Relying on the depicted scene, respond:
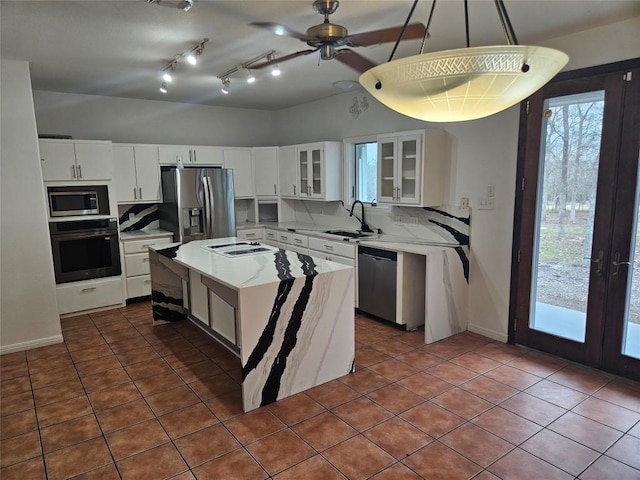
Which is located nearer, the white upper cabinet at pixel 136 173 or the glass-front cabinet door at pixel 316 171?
the white upper cabinet at pixel 136 173

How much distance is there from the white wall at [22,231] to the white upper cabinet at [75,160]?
2.67 feet

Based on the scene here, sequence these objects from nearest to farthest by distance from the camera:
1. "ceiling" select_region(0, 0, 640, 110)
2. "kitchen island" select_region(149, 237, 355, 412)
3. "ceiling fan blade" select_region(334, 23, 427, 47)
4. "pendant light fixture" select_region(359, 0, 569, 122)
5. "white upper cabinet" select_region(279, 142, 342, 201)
A: "pendant light fixture" select_region(359, 0, 569, 122) → "ceiling fan blade" select_region(334, 23, 427, 47) → "ceiling" select_region(0, 0, 640, 110) → "kitchen island" select_region(149, 237, 355, 412) → "white upper cabinet" select_region(279, 142, 342, 201)

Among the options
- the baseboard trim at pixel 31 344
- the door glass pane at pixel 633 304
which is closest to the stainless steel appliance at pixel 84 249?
the baseboard trim at pixel 31 344

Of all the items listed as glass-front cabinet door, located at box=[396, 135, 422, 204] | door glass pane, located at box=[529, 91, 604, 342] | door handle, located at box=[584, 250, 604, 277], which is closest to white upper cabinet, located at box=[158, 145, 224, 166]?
glass-front cabinet door, located at box=[396, 135, 422, 204]

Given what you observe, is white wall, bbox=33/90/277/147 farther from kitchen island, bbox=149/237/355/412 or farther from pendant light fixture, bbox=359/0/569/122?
pendant light fixture, bbox=359/0/569/122

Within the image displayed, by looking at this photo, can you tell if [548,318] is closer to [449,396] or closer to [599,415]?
[599,415]

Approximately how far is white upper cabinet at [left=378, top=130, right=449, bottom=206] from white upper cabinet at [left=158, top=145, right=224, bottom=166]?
2.45 meters

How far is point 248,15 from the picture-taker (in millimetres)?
2660

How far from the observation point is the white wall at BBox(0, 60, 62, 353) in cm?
351

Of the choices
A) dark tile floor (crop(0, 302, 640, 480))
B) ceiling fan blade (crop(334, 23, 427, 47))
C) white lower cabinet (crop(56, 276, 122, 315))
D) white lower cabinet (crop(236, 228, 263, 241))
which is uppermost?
ceiling fan blade (crop(334, 23, 427, 47))

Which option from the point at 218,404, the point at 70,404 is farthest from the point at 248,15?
the point at 70,404

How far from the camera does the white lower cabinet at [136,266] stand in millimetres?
4938

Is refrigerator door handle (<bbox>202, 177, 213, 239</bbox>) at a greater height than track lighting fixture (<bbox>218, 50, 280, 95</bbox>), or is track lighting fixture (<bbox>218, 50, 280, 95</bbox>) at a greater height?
track lighting fixture (<bbox>218, 50, 280, 95</bbox>)

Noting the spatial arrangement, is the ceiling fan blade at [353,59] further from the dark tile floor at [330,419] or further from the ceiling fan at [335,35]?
the dark tile floor at [330,419]
